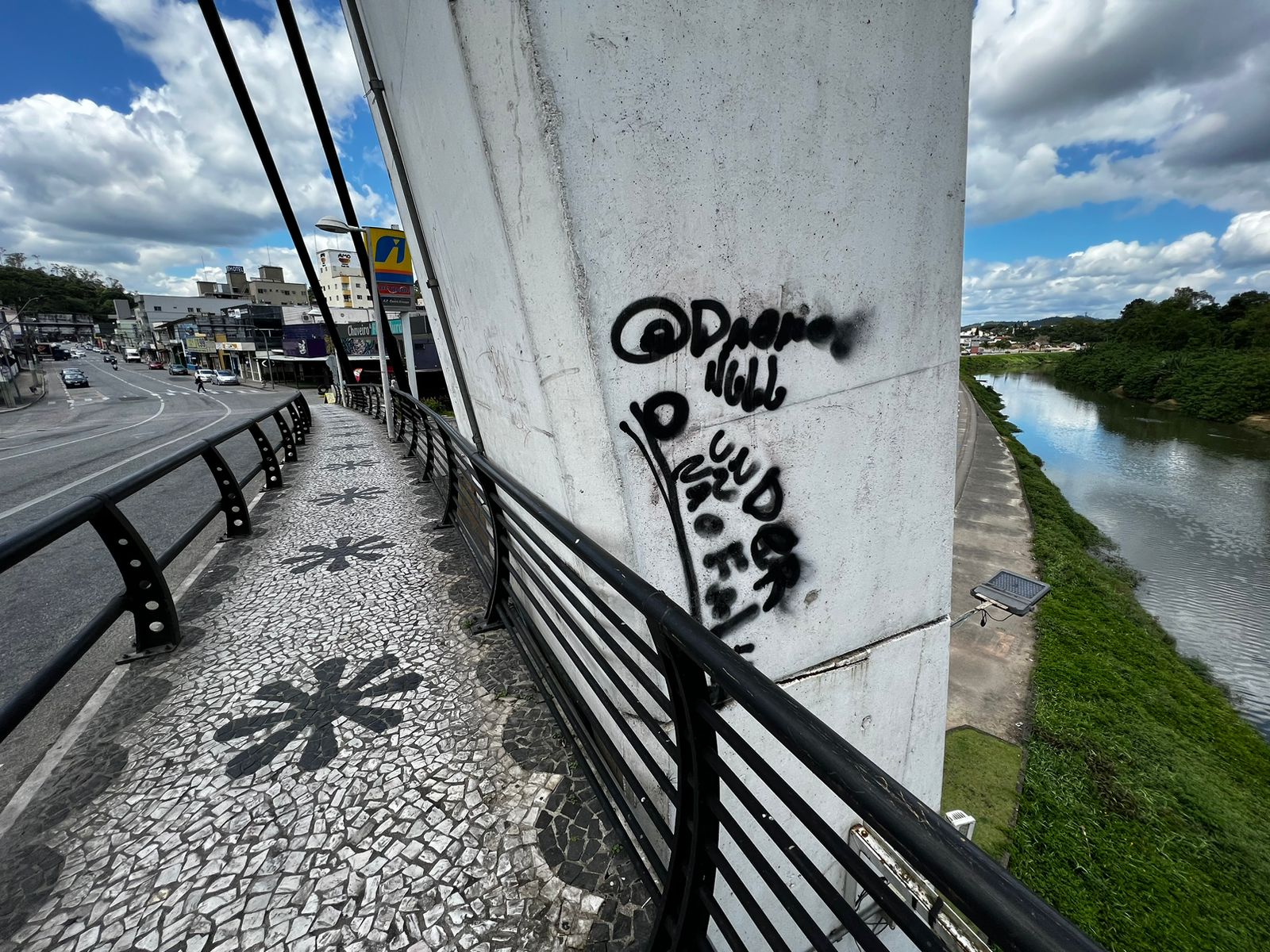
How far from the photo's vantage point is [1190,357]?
160ft

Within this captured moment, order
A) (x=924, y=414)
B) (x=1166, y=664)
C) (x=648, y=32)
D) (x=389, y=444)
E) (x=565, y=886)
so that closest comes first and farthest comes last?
1. (x=648, y=32)
2. (x=565, y=886)
3. (x=924, y=414)
4. (x=389, y=444)
5. (x=1166, y=664)

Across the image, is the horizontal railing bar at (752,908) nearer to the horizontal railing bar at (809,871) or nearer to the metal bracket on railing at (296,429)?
the horizontal railing bar at (809,871)

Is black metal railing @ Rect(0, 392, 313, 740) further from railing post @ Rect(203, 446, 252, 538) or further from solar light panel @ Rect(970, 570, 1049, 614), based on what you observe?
solar light panel @ Rect(970, 570, 1049, 614)

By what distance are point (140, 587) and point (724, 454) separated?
315 cm

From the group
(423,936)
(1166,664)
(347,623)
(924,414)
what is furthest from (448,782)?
(1166,664)

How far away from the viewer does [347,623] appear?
323 cm

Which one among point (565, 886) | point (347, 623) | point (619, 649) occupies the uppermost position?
point (619, 649)

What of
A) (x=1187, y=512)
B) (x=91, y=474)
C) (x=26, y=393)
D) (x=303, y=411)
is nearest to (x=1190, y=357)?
(x=1187, y=512)

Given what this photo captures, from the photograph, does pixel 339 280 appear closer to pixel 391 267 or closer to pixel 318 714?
pixel 391 267

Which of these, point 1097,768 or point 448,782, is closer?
point 448,782

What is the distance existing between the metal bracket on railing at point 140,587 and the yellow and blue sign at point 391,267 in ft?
26.9

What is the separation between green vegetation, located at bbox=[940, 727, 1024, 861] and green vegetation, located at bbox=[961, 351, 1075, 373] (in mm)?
88297

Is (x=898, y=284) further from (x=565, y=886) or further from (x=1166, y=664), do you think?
(x=1166, y=664)

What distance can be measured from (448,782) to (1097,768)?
8.71 meters
